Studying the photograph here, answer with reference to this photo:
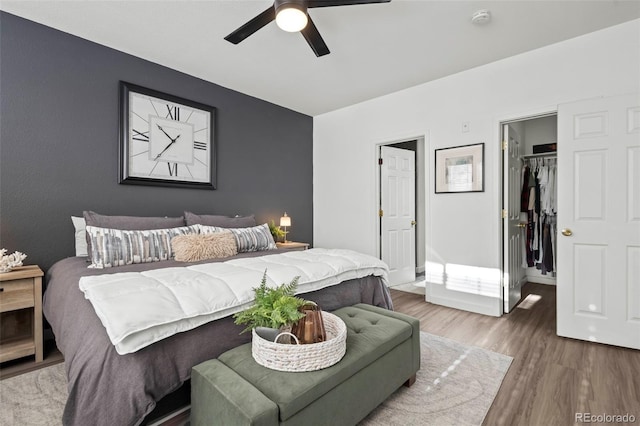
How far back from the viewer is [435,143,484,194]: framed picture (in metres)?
3.34

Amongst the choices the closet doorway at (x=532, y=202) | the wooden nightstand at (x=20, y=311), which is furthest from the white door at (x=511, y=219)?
the wooden nightstand at (x=20, y=311)

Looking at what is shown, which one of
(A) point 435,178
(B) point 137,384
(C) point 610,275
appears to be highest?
(A) point 435,178

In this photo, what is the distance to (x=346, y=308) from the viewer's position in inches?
82.6

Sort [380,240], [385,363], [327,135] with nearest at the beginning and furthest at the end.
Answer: [385,363] → [380,240] → [327,135]

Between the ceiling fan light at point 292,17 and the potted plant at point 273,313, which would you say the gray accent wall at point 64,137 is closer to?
the ceiling fan light at point 292,17

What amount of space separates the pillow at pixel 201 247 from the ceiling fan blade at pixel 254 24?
5.37 ft

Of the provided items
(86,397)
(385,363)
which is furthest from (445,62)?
(86,397)

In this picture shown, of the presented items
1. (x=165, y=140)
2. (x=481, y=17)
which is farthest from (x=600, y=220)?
(x=165, y=140)

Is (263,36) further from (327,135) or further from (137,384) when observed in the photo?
(137,384)

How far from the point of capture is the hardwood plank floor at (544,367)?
67.0 inches

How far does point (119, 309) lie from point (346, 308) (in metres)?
1.33

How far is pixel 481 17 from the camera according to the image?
2.46m

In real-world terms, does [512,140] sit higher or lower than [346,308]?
higher

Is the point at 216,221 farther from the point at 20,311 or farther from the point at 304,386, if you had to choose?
the point at 304,386
